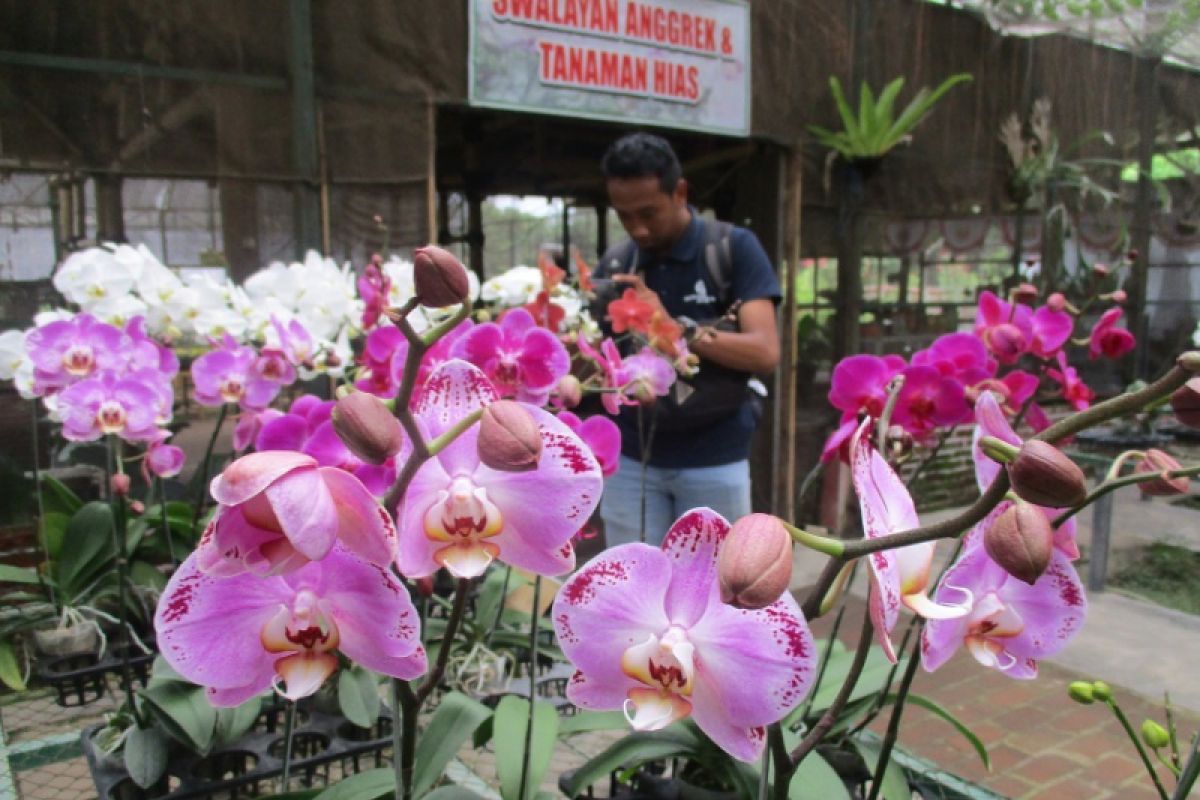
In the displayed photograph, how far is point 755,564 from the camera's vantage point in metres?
→ 0.35

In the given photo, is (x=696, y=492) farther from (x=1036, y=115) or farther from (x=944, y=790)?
(x=1036, y=115)

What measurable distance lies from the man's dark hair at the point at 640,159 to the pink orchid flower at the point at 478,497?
3.93ft

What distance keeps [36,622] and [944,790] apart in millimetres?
1384

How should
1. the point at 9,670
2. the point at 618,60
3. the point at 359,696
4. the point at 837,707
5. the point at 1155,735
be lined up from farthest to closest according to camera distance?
the point at 618,60
the point at 9,670
the point at 359,696
the point at 1155,735
the point at 837,707

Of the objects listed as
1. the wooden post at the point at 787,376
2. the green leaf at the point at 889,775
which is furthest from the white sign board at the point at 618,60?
the green leaf at the point at 889,775

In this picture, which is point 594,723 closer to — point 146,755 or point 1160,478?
point 146,755

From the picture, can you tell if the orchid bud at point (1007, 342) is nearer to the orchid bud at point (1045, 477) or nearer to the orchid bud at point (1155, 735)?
the orchid bud at point (1155, 735)

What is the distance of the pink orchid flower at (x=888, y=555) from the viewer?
0.42m

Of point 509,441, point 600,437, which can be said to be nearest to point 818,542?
point 509,441

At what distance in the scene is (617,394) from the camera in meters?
0.97

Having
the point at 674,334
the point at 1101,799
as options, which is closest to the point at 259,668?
the point at 674,334

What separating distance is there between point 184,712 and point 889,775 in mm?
710

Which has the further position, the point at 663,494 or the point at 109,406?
the point at 663,494

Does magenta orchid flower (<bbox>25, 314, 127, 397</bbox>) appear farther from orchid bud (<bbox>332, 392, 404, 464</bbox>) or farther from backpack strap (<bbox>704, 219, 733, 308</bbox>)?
backpack strap (<bbox>704, 219, 733, 308</bbox>)
